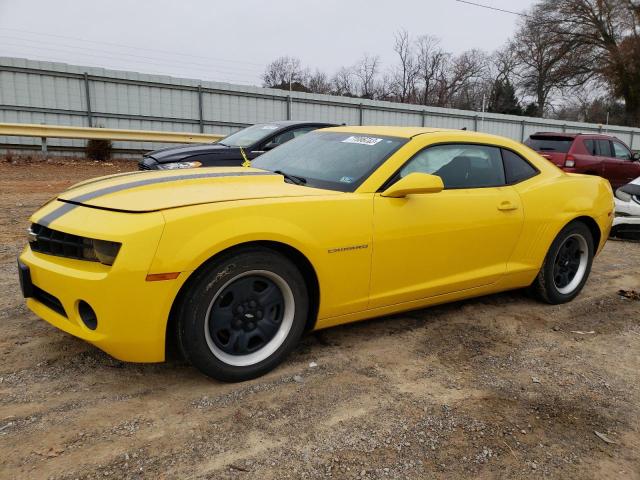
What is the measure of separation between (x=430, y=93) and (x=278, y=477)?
57203mm

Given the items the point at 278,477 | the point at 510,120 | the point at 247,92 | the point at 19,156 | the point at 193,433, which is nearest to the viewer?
the point at 278,477

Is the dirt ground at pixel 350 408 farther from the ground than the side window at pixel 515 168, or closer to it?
closer to it

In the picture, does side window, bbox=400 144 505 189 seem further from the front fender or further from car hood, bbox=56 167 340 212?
car hood, bbox=56 167 340 212

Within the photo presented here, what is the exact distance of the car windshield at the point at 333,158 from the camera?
3.33 metres

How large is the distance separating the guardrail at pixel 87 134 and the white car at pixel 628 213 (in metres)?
9.80

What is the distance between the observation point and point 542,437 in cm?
246

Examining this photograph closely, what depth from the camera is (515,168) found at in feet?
13.4

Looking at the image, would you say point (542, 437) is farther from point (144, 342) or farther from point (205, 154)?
point (205, 154)

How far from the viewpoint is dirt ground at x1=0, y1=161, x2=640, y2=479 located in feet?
7.17

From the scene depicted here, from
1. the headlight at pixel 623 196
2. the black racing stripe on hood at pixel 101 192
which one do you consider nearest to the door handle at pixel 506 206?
the black racing stripe on hood at pixel 101 192

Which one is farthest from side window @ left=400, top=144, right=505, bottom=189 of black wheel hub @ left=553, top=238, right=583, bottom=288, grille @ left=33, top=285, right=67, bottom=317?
grille @ left=33, top=285, right=67, bottom=317

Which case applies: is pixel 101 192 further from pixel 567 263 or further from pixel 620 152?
pixel 620 152

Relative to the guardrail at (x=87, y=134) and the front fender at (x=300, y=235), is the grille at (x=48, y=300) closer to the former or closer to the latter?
the front fender at (x=300, y=235)

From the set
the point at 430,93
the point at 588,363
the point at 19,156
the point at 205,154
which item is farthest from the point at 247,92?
the point at 430,93
